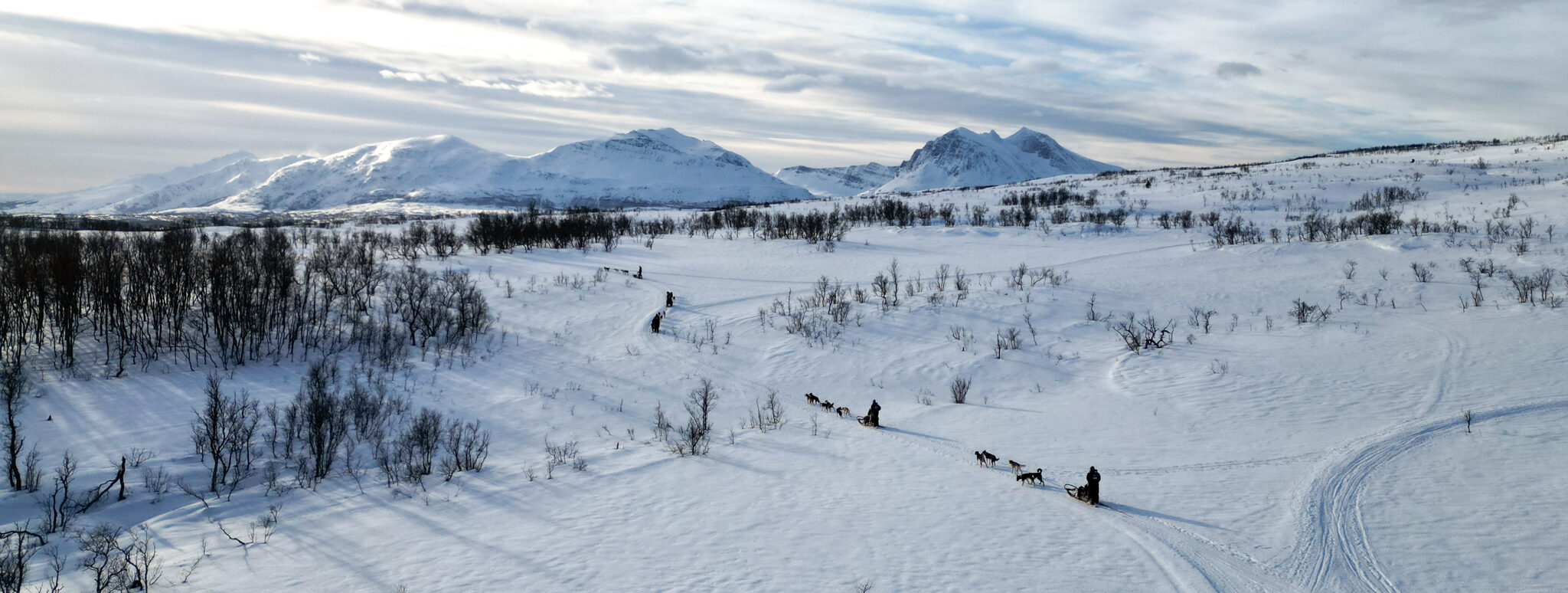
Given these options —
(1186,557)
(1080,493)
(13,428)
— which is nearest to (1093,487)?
(1080,493)

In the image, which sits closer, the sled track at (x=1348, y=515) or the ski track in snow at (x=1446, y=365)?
the sled track at (x=1348, y=515)

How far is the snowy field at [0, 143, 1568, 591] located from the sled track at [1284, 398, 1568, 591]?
0.04m

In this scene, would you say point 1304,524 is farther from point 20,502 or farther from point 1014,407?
point 20,502

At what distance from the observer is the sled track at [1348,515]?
20.5 feet

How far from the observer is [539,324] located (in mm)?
21812

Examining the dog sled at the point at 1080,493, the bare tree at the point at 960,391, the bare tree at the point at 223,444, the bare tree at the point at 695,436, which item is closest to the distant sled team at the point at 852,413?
the bare tree at the point at 960,391

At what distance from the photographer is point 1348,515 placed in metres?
7.36

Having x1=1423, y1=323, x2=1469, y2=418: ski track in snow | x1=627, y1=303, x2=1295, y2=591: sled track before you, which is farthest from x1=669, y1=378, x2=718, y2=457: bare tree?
x1=1423, y1=323, x2=1469, y2=418: ski track in snow

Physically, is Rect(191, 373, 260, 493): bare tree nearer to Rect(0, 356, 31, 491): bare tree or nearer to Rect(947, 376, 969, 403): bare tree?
Rect(0, 356, 31, 491): bare tree

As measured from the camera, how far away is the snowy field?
673 cm

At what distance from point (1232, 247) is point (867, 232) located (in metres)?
19.6

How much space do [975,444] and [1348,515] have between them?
4.61m

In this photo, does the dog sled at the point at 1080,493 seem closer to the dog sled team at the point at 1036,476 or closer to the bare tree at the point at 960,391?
the dog sled team at the point at 1036,476

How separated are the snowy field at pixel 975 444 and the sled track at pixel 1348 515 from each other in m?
0.04
